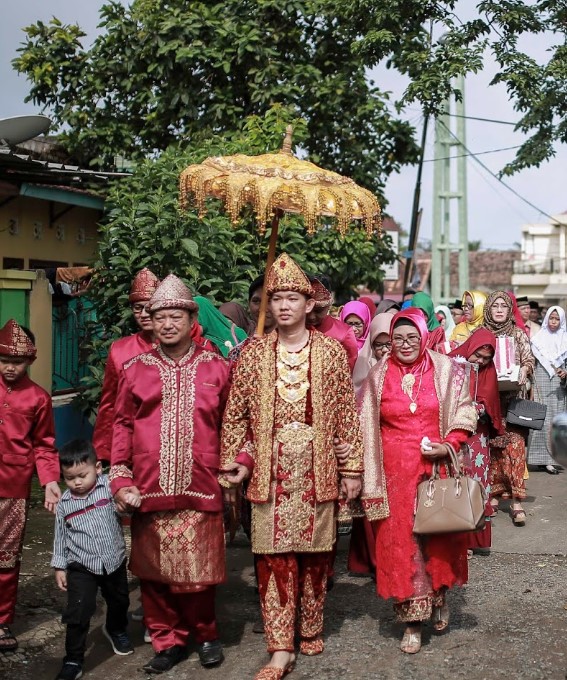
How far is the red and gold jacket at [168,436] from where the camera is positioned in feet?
15.7

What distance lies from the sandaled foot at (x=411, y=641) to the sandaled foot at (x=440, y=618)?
8.1 inches

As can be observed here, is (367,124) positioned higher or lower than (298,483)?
higher

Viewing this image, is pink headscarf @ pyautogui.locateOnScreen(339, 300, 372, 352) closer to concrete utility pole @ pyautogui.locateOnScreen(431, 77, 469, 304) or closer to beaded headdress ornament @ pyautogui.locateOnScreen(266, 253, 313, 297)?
beaded headdress ornament @ pyautogui.locateOnScreen(266, 253, 313, 297)

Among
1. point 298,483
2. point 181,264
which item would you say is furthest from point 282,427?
point 181,264

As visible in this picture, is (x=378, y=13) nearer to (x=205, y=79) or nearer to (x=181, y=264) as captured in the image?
(x=205, y=79)

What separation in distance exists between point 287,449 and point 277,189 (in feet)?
5.85

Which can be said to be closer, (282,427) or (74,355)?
(282,427)

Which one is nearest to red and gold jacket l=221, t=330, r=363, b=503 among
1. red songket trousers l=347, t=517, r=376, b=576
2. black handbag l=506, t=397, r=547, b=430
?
red songket trousers l=347, t=517, r=376, b=576

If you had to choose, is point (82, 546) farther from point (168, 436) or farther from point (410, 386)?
point (410, 386)

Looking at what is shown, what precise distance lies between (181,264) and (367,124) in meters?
7.50

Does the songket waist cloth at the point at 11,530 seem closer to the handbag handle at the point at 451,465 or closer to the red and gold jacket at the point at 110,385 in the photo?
the red and gold jacket at the point at 110,385

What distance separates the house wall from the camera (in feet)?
40.3

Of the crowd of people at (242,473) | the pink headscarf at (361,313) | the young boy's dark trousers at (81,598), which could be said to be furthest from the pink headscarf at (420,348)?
the pink headscarf at (361,313)

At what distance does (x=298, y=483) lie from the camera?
4.85 meters
